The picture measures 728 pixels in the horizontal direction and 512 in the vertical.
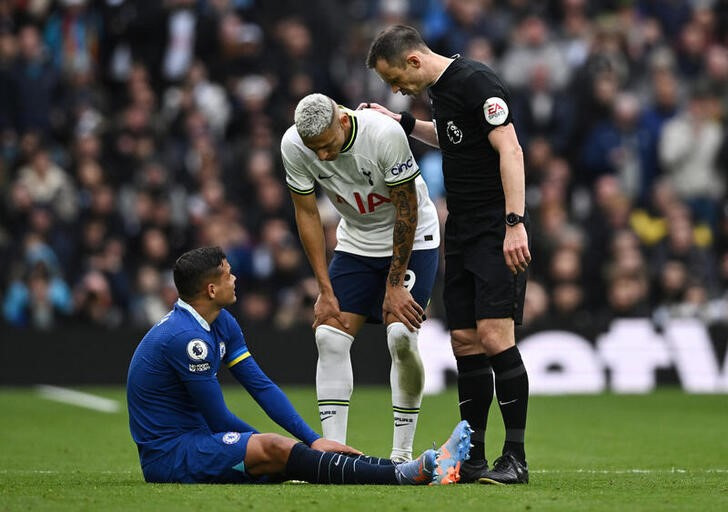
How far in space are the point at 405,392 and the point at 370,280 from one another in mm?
730

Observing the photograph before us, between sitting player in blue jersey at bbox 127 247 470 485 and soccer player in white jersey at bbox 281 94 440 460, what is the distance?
33.2 inches

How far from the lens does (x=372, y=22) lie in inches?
787

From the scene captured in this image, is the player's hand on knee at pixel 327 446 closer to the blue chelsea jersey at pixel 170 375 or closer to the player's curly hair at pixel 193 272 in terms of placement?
the blue chelsea jersey at pixel 170 375

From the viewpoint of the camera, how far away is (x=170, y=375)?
25.2ft

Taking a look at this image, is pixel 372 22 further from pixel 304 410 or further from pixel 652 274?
pixel 304 410

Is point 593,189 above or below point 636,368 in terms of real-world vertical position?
above

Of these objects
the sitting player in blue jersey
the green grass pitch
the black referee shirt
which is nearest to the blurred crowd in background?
the green grass pitch

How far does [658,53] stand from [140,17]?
7017mm

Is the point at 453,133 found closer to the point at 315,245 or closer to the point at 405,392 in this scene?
the point at 315,245

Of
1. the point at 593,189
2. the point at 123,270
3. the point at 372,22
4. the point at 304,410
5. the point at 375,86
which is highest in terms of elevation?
the point at 372,22

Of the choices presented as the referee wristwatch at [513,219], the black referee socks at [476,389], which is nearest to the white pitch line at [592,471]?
the black referee socks at [476,389]

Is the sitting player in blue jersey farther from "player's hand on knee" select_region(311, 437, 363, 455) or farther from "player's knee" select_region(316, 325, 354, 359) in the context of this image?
"player's knee" select_region(316, 325, 354, 359)

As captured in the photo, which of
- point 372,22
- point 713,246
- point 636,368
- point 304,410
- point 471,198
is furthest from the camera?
point 372,22

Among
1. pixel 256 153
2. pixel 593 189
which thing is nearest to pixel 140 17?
pixel 256 153
